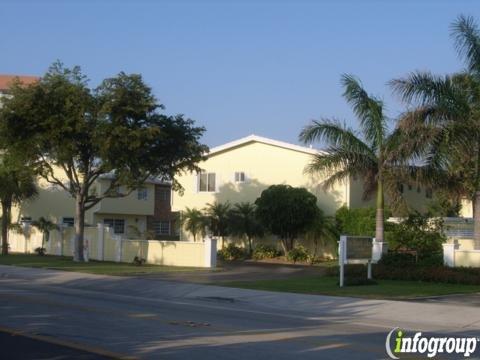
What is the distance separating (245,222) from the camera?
40344 mm

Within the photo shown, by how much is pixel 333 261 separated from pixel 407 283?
13.6m

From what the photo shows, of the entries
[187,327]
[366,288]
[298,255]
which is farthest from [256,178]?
[187,327]

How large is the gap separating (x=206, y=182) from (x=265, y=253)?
8.09 metres

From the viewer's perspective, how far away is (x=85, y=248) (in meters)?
37.6

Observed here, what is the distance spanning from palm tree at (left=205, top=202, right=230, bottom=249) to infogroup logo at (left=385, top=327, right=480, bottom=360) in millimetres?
28135

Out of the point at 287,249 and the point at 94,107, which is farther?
the point at 287,249

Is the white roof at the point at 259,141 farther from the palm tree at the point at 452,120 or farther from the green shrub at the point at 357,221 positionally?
the palm tree at the point at 452,120

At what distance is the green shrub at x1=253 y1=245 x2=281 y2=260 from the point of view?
132 ft

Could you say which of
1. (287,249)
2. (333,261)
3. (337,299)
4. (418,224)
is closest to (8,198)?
(287,249)

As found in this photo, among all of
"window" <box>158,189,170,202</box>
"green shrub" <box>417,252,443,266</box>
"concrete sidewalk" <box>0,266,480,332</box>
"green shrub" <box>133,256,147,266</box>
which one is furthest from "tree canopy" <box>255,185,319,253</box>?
"window" <box>158,189,170,202</box>

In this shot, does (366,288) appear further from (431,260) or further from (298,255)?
(298,255)

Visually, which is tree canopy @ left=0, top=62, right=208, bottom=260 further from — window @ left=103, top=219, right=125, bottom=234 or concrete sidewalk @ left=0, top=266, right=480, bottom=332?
window @ left=103, top=219, right=125, bottom=234

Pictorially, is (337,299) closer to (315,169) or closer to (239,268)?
(315,169)

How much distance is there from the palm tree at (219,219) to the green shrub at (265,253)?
2.12m
